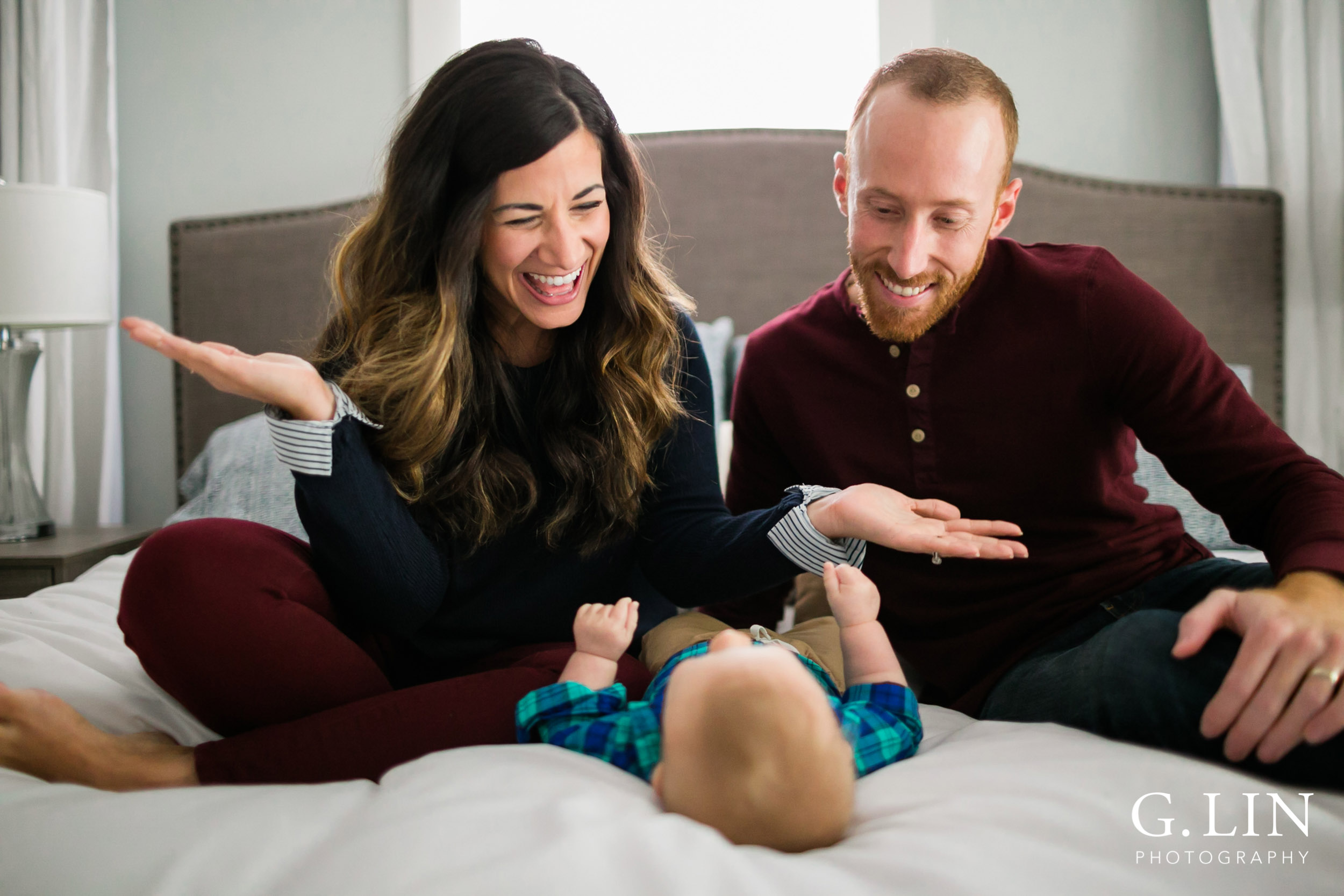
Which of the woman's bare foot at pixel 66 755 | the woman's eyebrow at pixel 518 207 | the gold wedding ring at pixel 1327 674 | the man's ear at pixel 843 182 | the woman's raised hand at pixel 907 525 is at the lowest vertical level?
the woman's bare foot at pixel 66 755

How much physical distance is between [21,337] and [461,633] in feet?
6.31

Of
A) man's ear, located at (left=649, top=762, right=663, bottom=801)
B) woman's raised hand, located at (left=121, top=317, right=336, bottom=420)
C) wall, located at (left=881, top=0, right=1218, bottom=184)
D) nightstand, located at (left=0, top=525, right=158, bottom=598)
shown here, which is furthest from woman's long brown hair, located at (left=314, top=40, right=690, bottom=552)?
wall, located at (left=881, top=0, right=1218, bottom=184)

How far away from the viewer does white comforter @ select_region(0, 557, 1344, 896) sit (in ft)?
2.22

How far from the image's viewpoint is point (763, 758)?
78 centimetres

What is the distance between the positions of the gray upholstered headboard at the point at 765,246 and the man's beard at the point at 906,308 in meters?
1.19

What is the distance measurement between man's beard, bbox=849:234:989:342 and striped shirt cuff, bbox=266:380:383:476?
29.3 inches

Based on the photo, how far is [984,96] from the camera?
47.3 inches

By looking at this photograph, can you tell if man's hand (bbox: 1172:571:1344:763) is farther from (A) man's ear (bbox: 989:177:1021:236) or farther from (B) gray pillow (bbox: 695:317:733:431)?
(B) gray pillow (bbox: 695:317:733:431)

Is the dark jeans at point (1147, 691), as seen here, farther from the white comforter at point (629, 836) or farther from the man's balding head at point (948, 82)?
the man's balding head at point (948, 82)

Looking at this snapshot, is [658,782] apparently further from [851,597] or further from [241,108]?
[241,108]

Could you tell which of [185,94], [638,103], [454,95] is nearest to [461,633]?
[454,95]

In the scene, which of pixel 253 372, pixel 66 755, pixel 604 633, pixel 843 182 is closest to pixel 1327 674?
pixel 604 633

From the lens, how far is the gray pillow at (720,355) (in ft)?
7.27

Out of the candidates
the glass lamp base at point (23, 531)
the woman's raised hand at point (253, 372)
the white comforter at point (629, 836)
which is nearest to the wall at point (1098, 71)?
the woman's raised hand at point (253, 372)
